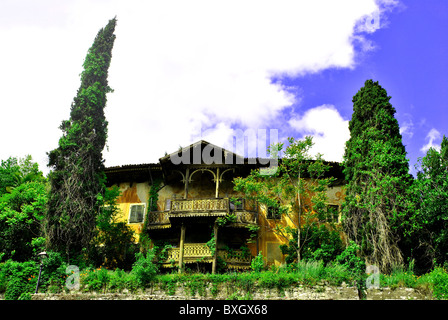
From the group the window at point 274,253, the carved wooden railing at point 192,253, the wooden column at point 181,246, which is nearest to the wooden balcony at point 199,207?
the wooden column at point 181,246

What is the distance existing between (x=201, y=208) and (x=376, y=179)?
9424 mm

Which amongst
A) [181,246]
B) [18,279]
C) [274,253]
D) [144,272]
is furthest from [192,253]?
[18,279]

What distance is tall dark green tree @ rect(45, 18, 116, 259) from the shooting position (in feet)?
63.2

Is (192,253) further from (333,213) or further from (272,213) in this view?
(333,213)

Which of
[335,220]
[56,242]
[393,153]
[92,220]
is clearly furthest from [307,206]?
[56,242]

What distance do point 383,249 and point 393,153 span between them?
5017mm

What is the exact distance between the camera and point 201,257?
2148 cm

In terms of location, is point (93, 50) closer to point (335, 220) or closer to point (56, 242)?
point (56, 242)

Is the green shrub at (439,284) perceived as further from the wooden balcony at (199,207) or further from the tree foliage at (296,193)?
the wooden balcony at (199,207)

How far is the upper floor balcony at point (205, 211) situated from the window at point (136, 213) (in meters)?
1.62

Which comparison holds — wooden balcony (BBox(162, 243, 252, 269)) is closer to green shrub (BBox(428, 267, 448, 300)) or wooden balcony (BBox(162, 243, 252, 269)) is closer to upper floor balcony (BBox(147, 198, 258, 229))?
upper floor balcony (BBox(147, 198, 258, 229))

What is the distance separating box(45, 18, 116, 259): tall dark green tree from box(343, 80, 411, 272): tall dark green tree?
43.7 ft

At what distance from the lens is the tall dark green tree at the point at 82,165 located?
1927 cm

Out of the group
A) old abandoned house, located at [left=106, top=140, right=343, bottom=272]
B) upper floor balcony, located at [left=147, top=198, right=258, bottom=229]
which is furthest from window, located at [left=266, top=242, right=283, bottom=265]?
upper floor balcony, located at [left=147, top=198, right=258, bottom=229]
